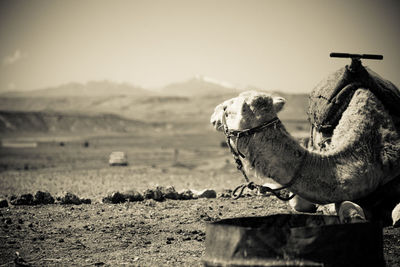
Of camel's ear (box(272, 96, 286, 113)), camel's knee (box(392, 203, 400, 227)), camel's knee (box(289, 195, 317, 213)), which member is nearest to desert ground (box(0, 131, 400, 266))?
camel's knee (box(392, 203, 400, 227))

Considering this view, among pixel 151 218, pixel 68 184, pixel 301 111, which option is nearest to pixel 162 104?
pixel 301 111

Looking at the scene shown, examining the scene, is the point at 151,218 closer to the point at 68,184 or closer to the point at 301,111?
the point at 68,184

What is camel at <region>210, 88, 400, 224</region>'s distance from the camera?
4.63m

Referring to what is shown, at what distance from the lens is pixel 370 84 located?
6258 mm

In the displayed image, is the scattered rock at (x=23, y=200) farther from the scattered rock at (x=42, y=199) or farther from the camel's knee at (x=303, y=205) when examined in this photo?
the camel's knee at (x=303, y=205)

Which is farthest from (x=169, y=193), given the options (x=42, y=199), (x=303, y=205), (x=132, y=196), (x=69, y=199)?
(x=303, y=205)

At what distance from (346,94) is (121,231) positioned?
400cm

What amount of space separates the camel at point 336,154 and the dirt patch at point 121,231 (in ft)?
2.44

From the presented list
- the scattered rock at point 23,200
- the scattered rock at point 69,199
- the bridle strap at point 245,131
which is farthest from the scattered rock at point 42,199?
the bridle strap at point 245,131

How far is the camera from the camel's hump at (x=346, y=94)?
6.30 meters

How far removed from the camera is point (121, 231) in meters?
6.75

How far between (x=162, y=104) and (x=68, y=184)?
10564 cm

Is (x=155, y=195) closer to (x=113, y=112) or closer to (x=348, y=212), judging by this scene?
(x=348, y=212)

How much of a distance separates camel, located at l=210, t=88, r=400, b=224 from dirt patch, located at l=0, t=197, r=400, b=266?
744 mm
